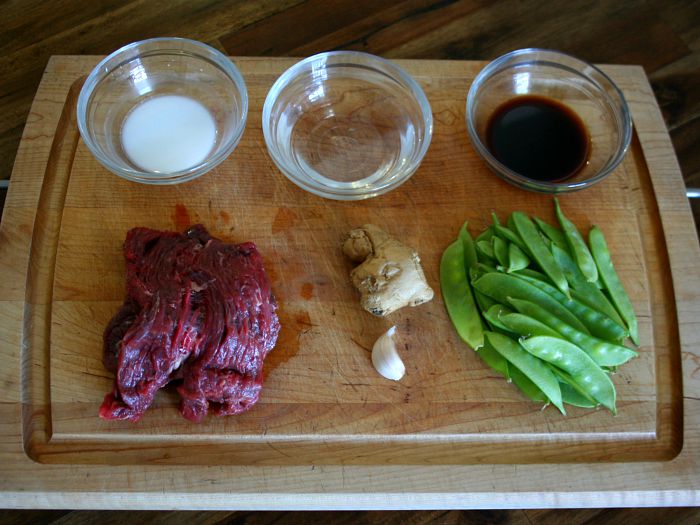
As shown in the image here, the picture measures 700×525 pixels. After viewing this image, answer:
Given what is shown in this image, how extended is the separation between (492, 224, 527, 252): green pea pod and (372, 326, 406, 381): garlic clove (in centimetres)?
70

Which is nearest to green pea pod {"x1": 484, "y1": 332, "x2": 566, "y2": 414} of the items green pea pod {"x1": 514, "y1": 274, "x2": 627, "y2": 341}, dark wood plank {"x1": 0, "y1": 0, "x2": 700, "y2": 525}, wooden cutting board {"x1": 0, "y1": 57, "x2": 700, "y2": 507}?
wooden cutting board {"x1": 0, "y1": 57, "x2": 700, "y2": 507}

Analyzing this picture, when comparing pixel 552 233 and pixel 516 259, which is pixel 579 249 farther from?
pixel 516 259

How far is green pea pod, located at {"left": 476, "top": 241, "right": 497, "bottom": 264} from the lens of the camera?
8.93 ft

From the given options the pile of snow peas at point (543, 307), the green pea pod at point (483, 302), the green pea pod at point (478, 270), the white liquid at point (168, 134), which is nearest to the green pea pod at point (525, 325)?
the pile of snow peas at point (543, 307)

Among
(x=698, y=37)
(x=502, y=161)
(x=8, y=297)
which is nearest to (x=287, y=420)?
(x=8, y=297)

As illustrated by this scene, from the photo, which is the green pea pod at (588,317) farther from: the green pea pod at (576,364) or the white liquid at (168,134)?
the white liquid at (168,134)

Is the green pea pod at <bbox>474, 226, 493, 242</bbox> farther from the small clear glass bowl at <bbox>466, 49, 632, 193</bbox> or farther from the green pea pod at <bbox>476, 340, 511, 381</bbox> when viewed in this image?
the green pea pod at <bbox>476, 340, 511, 381</bbox>

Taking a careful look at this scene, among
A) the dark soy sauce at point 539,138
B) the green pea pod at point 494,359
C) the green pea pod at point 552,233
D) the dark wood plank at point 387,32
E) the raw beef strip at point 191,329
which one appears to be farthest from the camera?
the dark wood plank at point 387,32

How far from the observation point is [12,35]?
12.2ft

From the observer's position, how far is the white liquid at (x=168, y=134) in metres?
2.78

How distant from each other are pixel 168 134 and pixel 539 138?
1862 mm

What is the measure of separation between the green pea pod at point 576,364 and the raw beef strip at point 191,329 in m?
1.14

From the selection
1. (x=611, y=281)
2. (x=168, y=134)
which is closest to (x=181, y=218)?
(x=168, y=134)

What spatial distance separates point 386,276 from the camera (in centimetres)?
254
